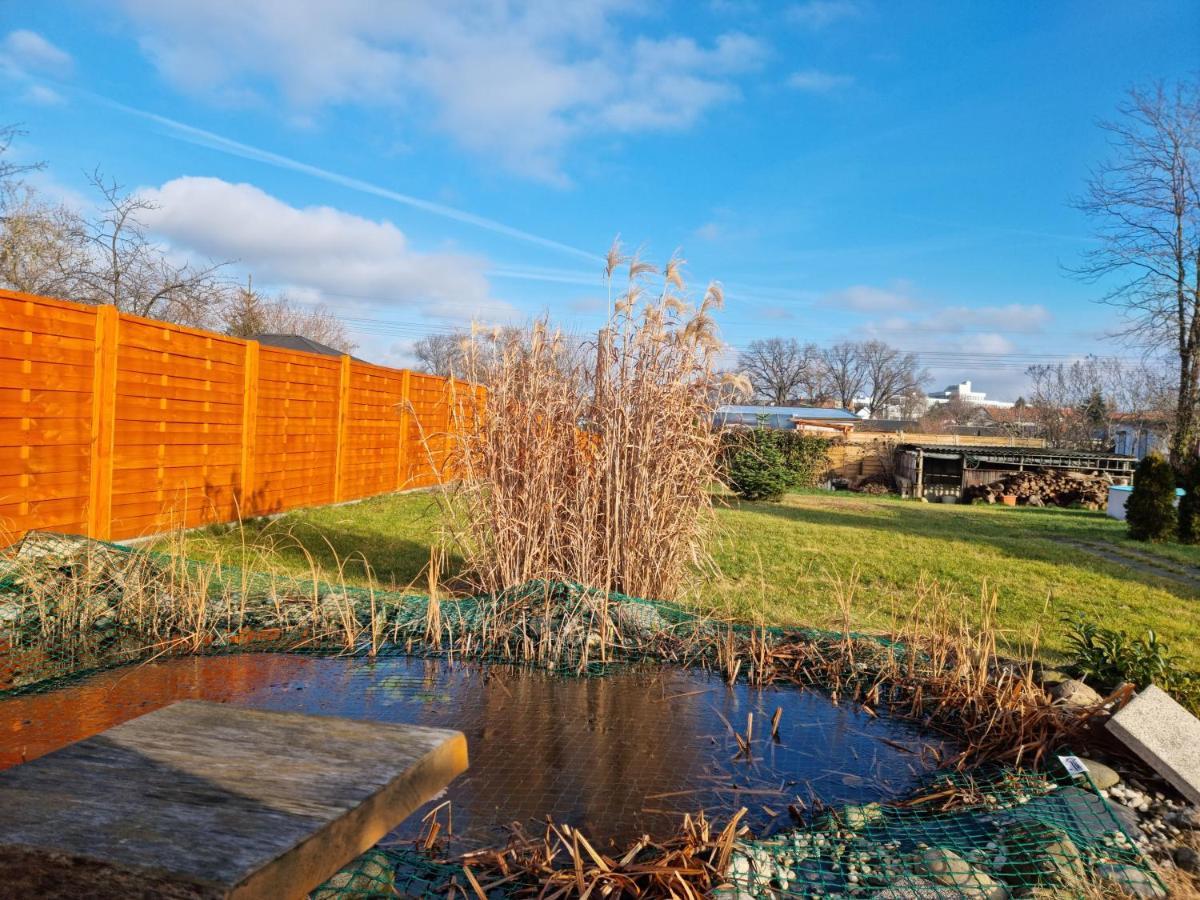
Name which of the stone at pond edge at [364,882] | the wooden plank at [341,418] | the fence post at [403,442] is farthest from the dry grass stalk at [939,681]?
the fence post at [403,442]

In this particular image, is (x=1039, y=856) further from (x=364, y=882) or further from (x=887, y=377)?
(x=887, y=377)

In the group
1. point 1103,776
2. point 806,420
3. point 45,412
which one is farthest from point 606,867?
point 806,420

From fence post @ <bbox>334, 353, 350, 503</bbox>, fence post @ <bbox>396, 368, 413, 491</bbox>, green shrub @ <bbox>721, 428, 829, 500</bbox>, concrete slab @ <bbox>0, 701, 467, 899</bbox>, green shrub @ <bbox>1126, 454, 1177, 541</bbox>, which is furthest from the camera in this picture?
green shrub @ <bbox>1126, 454, 1177, 541</bbox>

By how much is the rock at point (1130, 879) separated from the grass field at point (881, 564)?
1.76m

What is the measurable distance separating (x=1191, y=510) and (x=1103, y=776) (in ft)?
34.9

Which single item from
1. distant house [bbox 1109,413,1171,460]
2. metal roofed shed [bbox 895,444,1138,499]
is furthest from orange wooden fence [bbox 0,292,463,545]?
distant house [bbox 1109,413,1171,460]

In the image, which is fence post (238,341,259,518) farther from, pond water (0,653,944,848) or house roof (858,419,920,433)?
house roof (858,419,920,433)

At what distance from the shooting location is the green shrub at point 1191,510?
10.9m

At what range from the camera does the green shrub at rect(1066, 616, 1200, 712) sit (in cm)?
297

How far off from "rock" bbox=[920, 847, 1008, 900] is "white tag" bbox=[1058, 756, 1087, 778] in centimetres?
74

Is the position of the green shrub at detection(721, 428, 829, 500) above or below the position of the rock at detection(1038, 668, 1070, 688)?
above

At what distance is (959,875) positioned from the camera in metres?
1.87

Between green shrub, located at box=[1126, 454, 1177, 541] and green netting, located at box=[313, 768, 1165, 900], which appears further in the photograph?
green shrub, located at box=[1126, 454, 1177, 541]

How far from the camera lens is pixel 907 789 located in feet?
8.07
